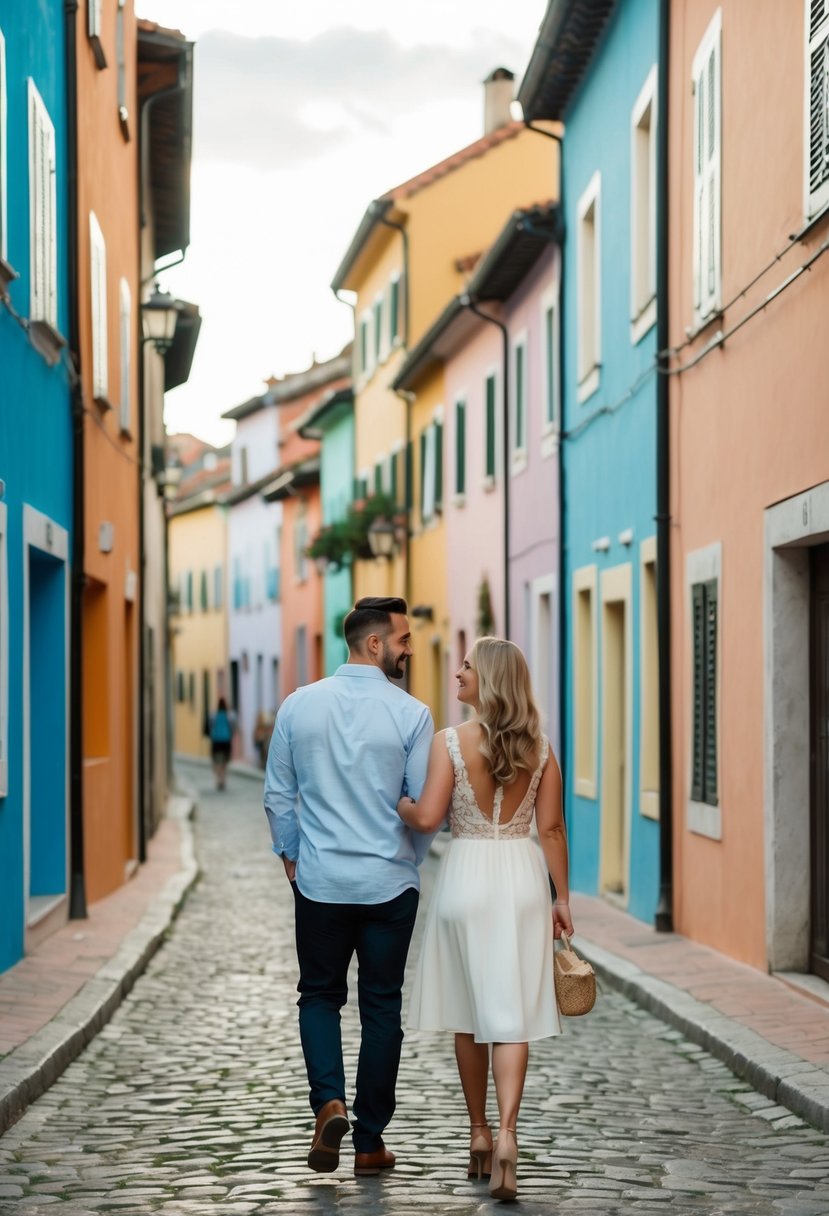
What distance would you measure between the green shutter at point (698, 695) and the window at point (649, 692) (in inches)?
54.7

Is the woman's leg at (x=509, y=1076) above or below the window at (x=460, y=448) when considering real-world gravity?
below

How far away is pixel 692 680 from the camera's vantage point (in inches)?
506

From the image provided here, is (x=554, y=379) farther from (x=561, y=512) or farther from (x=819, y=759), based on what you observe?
(x=819, y=759)

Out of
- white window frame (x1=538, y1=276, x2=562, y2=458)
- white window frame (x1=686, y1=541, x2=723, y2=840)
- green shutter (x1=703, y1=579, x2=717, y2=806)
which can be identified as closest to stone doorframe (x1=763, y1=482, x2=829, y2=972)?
white window frame (x1=686, y1=541, x2=723, y2=840)

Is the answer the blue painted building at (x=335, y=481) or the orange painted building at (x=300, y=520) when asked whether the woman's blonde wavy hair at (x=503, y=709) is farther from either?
the orange painted building at (x=300, y=520)

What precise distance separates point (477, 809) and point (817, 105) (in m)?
4.51

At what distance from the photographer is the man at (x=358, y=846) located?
21.1ft

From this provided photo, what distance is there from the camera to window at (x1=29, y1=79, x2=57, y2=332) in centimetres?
1200

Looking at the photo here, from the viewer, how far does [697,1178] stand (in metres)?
6.41

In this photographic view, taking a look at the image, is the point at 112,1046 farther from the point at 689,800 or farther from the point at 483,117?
the point at 483,117

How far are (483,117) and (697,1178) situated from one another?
98.9ft

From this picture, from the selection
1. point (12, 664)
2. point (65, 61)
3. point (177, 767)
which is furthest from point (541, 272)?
point (177, 767)

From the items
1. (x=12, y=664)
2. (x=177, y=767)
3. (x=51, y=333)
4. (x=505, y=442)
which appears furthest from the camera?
(x=177, y=767)

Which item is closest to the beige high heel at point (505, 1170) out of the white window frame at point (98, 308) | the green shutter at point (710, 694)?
the green shutter at point (710, 694)
